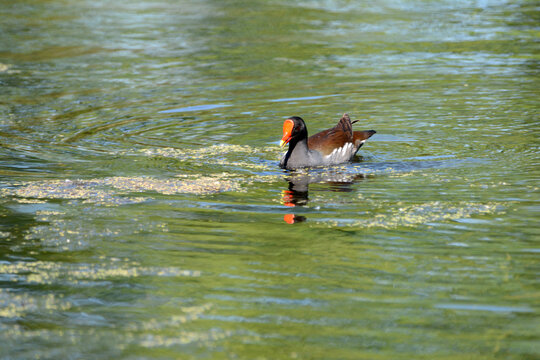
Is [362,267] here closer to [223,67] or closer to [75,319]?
[75,319]

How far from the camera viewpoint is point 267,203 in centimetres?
664

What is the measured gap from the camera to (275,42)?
15453 millimetres

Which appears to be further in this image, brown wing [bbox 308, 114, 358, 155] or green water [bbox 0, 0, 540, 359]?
brown wing [bbox 308, 114, 358, 155]

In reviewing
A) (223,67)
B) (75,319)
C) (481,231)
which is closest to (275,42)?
(223,67)

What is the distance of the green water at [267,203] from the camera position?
4.23 meters

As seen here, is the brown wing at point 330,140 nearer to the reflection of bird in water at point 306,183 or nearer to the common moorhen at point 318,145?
the common moorhen at point 318,145

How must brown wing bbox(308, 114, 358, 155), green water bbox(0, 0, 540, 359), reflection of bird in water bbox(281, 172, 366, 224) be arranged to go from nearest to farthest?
green water bbox(0, 0, 540, 359) → reflection of bird in water bbox(281, 172, 366, 224) → brown wing bbox(308, 114, 358, 155)

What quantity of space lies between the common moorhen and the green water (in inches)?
7.3

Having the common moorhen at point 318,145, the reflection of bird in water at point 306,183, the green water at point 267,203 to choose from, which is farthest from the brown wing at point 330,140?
the reflection of bird in water at point 306,183

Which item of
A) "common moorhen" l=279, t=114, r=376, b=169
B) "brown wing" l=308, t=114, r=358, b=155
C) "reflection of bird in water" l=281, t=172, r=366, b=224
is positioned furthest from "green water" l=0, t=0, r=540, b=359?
"brown wing" l=308, t=114, r=358, b=155

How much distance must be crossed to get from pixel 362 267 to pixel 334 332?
3.11 ft

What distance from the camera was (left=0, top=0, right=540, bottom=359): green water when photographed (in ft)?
13.9

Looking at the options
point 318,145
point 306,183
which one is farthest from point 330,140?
point 306,183

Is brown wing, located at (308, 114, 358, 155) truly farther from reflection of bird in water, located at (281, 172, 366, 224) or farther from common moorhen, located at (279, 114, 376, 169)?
reflection of bird in water, located at (281, 172, 366, 224)
